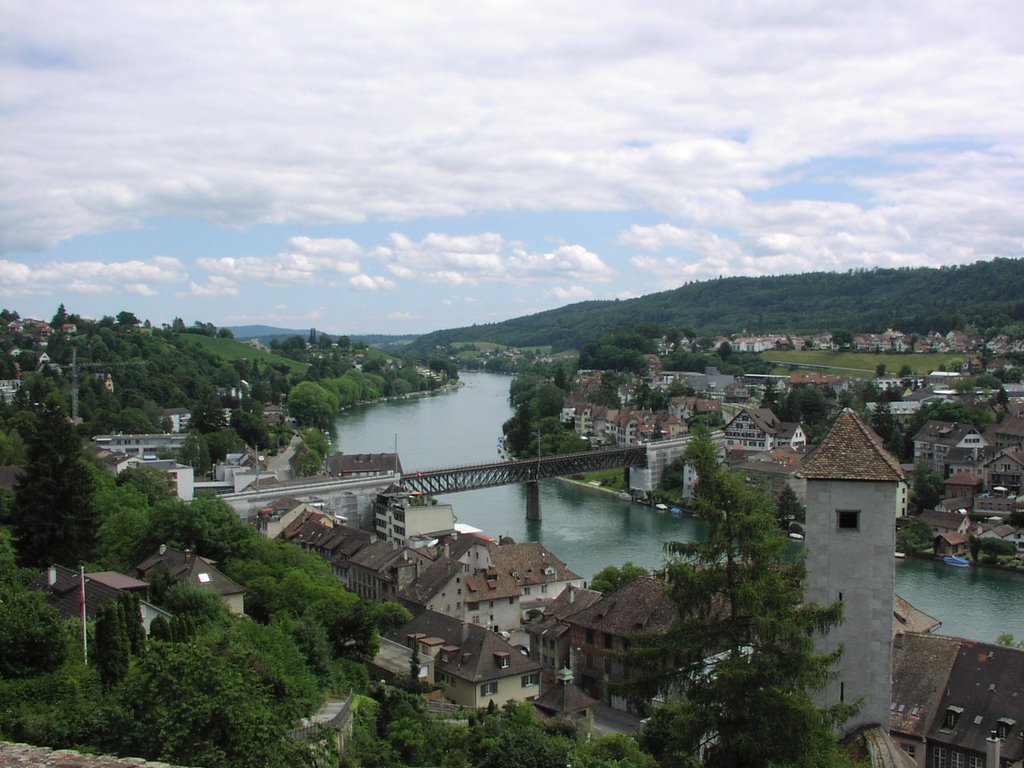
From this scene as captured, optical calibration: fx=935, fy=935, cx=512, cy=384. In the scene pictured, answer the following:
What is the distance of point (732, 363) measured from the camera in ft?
345

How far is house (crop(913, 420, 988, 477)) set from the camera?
50.8 metres

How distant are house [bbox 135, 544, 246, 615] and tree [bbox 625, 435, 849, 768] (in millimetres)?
10510

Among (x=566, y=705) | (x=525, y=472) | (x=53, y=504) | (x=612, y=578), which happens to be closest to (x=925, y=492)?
(x=525, y=472)

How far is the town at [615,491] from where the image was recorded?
13.7 metres

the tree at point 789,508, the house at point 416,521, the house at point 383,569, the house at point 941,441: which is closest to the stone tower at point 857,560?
the house at point 383,569

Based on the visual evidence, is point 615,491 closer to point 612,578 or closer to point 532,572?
point 532,572

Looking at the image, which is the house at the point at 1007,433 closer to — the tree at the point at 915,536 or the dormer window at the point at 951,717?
the tree at the point at 915,536

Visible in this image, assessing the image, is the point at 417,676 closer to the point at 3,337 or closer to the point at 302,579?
the point at 302,579

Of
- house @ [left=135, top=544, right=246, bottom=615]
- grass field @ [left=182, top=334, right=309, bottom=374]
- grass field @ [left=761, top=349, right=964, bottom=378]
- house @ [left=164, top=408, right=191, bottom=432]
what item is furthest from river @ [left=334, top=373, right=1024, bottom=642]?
grass field @ [left=761, top=349, right=964, bottom=378]

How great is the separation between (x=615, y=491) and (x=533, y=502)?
9.71 meters

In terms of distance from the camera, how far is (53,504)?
18484 millimetres

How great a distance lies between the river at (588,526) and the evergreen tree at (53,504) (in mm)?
11726

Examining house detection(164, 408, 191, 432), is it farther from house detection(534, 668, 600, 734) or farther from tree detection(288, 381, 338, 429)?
house detection(534, 668, 600, 734)

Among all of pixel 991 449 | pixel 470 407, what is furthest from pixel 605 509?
pixel 470 407
